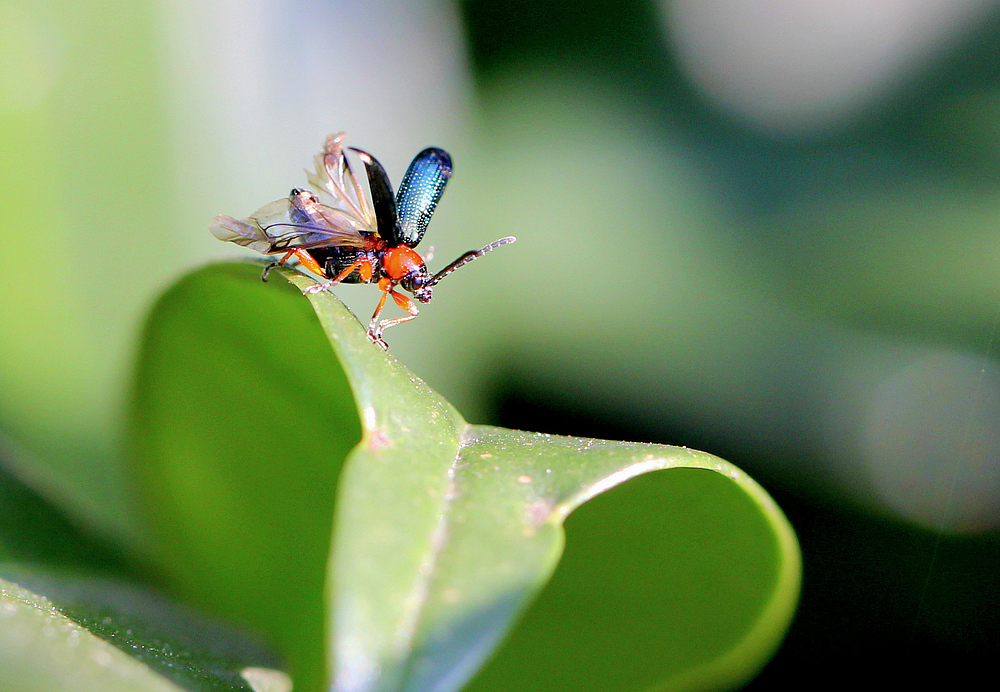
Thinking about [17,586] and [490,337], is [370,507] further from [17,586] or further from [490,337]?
[490,337]

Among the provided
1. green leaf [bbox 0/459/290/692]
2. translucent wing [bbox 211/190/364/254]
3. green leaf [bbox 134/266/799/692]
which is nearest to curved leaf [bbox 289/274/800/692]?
green leaf [bbox 134/266/799/692]

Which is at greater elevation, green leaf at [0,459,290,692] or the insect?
the insect

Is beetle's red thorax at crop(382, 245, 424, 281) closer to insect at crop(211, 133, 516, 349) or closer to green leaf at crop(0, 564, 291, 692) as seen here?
insect at crop(211, 133, 516, 349)

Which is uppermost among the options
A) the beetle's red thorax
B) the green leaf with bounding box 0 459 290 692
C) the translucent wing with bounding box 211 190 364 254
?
the translucent wing with bounding box 211 190 364 254

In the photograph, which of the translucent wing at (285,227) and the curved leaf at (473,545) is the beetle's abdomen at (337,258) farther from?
the curved leaf at (473,545)

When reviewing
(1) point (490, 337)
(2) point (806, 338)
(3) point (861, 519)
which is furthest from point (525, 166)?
(3) point (861, 519)

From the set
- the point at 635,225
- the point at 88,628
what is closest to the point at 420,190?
the point at 635,225

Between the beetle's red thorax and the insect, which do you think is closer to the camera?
the insect
